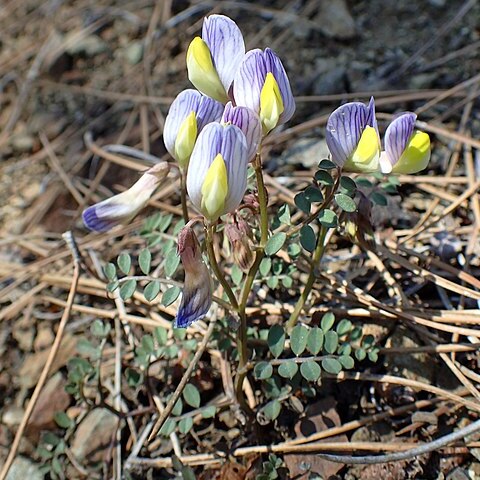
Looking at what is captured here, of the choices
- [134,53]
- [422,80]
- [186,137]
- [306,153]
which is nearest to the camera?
[186,137]

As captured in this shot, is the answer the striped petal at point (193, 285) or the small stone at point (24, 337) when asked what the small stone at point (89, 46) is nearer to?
the small stone at point (24, 337)

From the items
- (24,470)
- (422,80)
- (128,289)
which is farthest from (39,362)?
(422,80)

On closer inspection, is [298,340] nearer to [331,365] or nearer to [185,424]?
[331,365]

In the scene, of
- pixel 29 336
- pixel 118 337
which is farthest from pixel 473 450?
pixel 29 336

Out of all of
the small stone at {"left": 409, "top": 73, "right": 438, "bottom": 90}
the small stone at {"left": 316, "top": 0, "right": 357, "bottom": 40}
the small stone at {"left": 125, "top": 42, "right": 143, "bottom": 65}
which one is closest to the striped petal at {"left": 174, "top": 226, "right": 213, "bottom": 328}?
the small stone at {"left": 409, "top": 73, "right": 438, "bottom": 90}

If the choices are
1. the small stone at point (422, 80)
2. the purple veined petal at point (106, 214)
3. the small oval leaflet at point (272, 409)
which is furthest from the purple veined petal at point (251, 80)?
the small stone at point (422, 80)

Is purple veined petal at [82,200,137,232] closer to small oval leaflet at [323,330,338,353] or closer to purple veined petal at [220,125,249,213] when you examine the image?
purple veined petal at [220,125,249,213]
